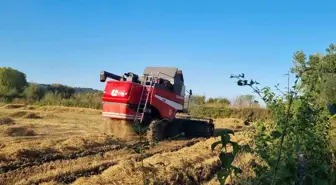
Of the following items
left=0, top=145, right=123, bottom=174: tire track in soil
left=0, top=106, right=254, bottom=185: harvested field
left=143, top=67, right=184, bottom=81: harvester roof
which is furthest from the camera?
left=143, top=67, right=184, bottom=81: harvester roof

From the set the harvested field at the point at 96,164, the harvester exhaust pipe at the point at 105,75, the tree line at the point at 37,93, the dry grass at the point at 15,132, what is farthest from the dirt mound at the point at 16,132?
the tree line at the point at 37,93

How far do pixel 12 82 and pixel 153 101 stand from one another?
34.9 meters

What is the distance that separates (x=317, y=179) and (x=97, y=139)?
358 inches

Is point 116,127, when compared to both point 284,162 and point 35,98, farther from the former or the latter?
point 35,98

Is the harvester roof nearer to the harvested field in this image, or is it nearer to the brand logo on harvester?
the brand logo on harvester

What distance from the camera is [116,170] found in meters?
7.43

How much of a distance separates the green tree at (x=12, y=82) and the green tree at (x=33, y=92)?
104cm

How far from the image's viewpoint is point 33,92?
39906 mm

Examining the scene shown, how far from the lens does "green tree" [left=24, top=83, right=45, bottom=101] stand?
39256mm

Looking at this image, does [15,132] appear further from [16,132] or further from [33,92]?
[33,92]

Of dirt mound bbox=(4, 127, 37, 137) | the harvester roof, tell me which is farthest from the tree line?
dirt mound bbox=(4, 127, 37, 137)

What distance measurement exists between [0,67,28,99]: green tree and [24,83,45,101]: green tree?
104 cm

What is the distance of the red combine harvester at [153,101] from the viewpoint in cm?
1277

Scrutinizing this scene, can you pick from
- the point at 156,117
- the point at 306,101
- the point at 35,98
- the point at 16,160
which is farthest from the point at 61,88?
the point at 306,101
